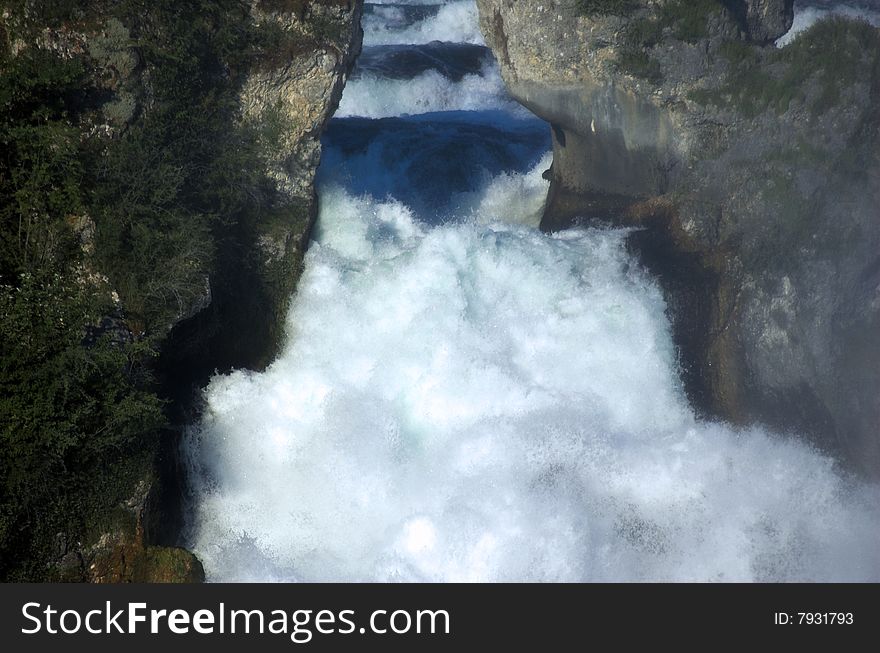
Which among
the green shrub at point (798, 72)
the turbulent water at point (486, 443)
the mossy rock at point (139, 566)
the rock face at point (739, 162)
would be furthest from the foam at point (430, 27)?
the mossy rock at point (139, 566)

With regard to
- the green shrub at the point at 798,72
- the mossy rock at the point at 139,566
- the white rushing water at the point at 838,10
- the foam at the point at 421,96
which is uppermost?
the green shrub at the point at 798,72

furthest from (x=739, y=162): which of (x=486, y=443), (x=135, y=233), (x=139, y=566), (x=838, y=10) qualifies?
(x=139, y=566)

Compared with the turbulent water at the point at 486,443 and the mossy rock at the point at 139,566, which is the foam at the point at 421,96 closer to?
the turbulent water at the point at 486,443

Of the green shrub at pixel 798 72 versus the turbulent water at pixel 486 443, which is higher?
the green shrub at pixel 798 72

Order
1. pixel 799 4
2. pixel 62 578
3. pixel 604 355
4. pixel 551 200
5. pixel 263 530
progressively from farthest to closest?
1. pixel 799 4
2. pixel 551 200
3. pixel 604 355
4. pixel 263 530
5. pixel 62 578

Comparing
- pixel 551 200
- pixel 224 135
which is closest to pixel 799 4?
pixel 551 200

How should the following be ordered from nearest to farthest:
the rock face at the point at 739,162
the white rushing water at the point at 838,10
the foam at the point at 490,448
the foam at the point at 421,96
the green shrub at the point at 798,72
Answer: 1. the foam at the point at 490,448
2. the rock face at the point at 739,162
3. the green shrub at the point at 798,72
4. the foam at the point at 421,96
5. the white rushing water at the point at 838,10

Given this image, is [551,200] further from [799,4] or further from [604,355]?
[799,4]
